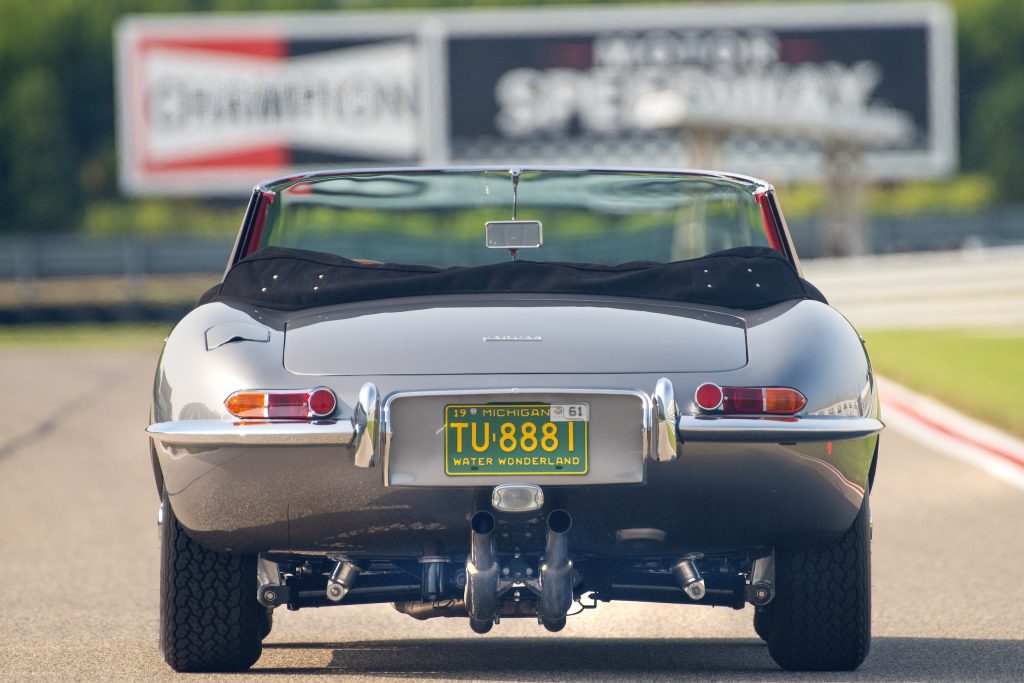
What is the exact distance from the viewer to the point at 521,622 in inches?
259

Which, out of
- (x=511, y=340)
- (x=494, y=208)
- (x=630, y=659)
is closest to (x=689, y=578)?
(x=630, y=659)

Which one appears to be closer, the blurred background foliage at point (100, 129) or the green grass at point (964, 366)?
the green grass at point (964, 366)

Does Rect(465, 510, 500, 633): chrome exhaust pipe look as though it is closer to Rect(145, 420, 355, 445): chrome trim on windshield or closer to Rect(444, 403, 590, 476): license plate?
Rect(444, 403, 590, 476): license plate

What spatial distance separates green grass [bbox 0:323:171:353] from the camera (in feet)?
84.8

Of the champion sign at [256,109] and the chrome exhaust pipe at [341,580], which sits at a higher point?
the chrome exhaust pipe at [341,580]

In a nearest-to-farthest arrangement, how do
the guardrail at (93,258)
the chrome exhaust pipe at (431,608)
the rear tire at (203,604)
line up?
the chrome exhaust pipe at (431,608)
the rear tire at (203,604)
the guardrail at (93,258)

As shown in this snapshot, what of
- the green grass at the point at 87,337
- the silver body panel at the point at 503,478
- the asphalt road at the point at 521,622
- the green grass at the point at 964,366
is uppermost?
the silver body panel at the point at 503,478

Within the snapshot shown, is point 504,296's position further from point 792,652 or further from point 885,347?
point 885,347

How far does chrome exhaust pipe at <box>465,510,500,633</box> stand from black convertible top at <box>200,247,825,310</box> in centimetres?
71

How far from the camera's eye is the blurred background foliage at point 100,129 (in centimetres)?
4509

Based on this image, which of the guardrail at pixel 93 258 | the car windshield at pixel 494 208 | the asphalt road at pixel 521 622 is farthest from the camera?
the guardrail at pixel 93 258

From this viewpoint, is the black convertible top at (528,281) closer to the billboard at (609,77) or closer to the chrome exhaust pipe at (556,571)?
the chrome exhaust pipe at (556,571)

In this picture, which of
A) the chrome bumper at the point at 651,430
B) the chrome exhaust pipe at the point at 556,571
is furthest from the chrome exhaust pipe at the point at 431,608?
the chrome bumper at the point at 651,430

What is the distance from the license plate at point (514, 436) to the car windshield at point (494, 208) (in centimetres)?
88
